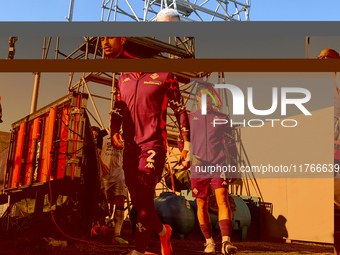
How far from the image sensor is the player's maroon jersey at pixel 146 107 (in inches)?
154

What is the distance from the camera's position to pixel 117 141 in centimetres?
399

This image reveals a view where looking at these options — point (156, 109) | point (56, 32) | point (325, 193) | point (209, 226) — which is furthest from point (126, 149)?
point (325, 193)

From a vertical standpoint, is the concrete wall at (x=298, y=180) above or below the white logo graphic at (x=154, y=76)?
below

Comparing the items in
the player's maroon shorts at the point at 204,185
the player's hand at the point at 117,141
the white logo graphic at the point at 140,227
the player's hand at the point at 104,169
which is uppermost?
the player's hand at the point at 117,141

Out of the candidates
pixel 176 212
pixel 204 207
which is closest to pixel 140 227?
pixel 176 212

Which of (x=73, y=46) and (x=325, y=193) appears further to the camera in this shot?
(x=73, y=46)

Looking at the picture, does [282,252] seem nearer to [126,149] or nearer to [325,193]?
[325,193]

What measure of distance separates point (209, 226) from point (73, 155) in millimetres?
1372

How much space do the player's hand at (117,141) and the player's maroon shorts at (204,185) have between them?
0.73 metres

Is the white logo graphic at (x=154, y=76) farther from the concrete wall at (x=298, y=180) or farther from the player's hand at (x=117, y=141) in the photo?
the concrete wall at (x=298, y=180)

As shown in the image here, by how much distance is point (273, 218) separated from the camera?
3793mm

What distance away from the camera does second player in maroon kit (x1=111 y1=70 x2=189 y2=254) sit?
384cm

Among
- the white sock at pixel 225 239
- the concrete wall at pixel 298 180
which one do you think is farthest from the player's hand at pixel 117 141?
the white sock at pixel 225 239

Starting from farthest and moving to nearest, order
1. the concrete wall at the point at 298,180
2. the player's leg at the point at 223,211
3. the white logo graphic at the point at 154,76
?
1. the white logo graphic at the point at 154,76
2. the player's leg at the point at 223,211
3. the concrete wall at the point at 298,180
